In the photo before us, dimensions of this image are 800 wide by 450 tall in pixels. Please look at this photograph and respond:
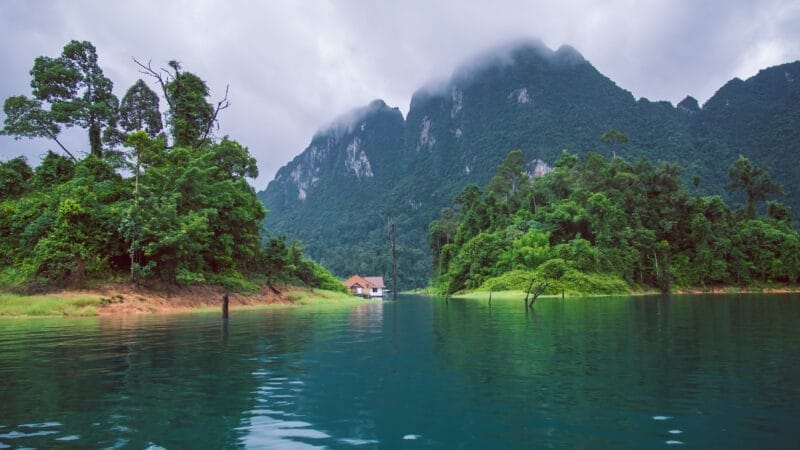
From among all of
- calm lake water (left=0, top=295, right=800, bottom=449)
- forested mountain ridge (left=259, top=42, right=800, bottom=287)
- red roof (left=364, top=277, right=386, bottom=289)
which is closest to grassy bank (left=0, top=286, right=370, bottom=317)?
calm lake water (left=0, top=295, right=800, bottom=449)

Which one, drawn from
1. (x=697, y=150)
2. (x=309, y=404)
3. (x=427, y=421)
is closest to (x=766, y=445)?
(x=427, y=421)

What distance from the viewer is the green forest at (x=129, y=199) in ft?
108

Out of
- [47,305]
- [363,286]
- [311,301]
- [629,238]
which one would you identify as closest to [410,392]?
[47,305]

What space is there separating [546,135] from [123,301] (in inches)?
4985

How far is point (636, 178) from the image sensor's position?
73.9 m

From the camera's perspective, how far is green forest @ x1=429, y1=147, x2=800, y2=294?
65.7 meters

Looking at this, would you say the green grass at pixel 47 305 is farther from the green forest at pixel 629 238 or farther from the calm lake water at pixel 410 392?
the green forest at pixel 629 238

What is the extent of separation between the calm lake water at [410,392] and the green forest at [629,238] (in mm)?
49692

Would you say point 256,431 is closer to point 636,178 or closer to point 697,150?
point 636,178

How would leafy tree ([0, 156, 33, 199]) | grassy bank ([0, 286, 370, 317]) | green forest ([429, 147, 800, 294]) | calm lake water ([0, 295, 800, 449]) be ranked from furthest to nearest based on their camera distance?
1. green forest ([429, 147, 800, 294])
2. leafy tree ([0, 156, 33, 199])
3. grassy bank ([0, 286, 370, 317])
4. calm lake water ([0, 295, 800, 449])

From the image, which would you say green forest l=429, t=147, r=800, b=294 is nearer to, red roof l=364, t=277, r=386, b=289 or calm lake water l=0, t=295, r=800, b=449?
red roof l=364, t=277, r=386, b=289

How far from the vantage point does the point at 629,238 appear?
6975cm

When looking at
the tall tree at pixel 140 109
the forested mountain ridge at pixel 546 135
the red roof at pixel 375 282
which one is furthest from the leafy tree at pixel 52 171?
the forested mountain ridge at pixel 546 135

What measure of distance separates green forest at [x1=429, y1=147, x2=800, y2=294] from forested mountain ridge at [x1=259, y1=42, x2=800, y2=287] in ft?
130
